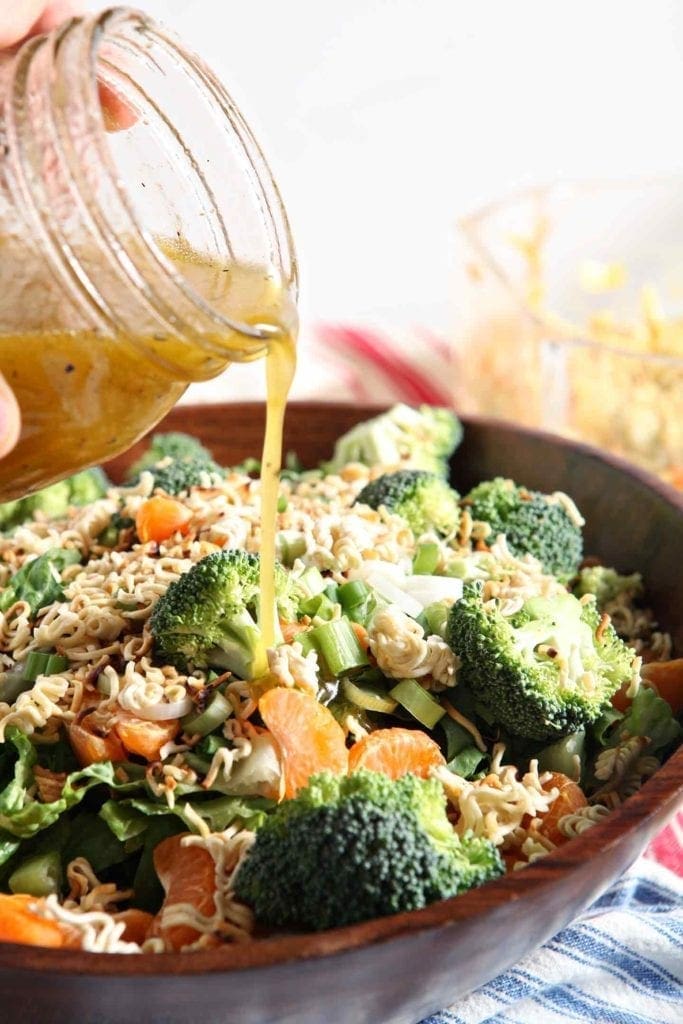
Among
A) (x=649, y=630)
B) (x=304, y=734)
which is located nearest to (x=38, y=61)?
(x=304, y=734)

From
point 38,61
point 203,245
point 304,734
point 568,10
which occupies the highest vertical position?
point 568,10

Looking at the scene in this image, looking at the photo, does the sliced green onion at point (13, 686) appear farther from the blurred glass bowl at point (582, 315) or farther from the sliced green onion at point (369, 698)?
the blurred glass bowl at point (582, 315)

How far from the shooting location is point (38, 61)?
2.12 m

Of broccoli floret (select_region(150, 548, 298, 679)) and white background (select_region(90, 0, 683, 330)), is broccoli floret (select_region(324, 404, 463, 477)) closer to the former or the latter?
broccoli floret (select_region(150, 548, 298, 679))

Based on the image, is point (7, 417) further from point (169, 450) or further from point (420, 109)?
point (420, 109)

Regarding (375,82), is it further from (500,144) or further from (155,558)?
(155,558)

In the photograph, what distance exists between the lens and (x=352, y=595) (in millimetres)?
2559

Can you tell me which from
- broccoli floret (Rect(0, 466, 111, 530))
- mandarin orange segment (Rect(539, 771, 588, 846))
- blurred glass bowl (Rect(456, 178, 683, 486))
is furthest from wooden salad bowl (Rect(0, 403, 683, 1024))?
blurred glass bowl (Rect(456, 178, 683, 486))

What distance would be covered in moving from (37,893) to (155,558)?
2.62 feet

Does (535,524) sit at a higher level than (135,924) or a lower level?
higher

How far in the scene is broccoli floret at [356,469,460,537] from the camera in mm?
3086

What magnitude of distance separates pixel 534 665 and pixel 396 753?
0.33 m

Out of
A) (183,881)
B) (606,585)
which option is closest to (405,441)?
(606,585)

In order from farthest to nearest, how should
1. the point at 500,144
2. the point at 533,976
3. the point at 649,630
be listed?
1. the point at 500,144
2. the point at 649,630
3. the point at 533,976
